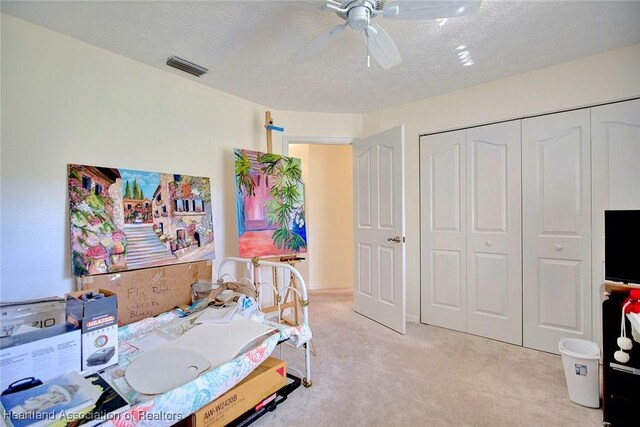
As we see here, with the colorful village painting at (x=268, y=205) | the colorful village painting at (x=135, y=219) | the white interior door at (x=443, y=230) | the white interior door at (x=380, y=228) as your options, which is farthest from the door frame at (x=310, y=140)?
the colorful village painting at (x=135, y=219)

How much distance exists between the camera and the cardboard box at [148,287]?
6.60 ft

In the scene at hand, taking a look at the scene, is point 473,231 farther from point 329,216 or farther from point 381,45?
point 329,216

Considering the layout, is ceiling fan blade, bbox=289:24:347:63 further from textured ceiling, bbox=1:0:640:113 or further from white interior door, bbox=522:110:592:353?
white interior door, bbox=522:110:592:353

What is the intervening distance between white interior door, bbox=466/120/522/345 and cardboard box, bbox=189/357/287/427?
2.06 m

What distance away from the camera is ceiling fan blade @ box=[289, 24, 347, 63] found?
5.01ft

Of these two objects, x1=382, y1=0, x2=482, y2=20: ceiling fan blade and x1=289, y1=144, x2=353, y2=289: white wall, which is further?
x1=289, y1=144, x2=353, y2=289: white wall

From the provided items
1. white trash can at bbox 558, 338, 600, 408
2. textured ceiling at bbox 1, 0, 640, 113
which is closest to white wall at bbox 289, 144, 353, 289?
textured ceiling at bbox 1, 0, 640, 113

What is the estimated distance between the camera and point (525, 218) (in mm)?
2576

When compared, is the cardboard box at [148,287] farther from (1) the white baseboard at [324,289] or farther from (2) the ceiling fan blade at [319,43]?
(1) the white baseboard at [324,289]

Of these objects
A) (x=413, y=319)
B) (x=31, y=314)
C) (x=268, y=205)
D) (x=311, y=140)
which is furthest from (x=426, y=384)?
(x=311, y=140)

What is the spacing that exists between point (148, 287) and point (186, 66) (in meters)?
1.72

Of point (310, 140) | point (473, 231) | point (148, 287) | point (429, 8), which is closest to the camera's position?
point (429, 8)

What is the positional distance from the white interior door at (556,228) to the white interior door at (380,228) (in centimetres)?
105

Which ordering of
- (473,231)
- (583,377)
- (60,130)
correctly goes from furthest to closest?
(473,231) → (60,130) → (583,377)
